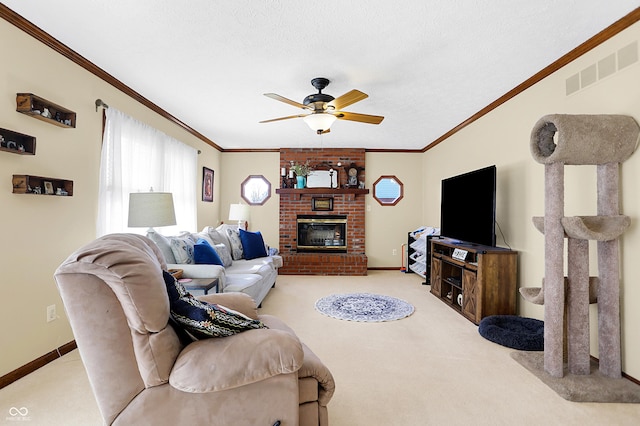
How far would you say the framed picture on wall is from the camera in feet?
18.9

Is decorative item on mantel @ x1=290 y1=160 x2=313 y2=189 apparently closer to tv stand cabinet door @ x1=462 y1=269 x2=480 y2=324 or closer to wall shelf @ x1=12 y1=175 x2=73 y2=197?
tv stand cabinet door @ x1=462 y1=269 x2=480 y2=324

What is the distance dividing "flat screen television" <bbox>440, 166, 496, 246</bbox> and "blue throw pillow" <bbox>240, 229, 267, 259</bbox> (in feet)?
8.82

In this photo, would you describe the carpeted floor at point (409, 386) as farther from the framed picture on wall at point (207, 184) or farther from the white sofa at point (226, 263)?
the framed picture on wall at point (207, 184)

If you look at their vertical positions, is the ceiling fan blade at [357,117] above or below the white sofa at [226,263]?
above

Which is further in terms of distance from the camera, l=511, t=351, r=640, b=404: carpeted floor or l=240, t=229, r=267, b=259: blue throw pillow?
l=240, t=229, r=267, b=259: blue throw pillow

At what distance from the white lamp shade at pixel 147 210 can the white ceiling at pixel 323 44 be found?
1184 millimetres

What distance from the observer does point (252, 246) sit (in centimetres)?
495

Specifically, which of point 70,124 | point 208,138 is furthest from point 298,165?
point 70,124

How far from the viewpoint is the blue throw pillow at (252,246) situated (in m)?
4.91

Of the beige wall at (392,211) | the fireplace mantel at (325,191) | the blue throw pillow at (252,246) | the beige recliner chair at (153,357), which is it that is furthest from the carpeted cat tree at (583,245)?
the beige wall at (392,211)

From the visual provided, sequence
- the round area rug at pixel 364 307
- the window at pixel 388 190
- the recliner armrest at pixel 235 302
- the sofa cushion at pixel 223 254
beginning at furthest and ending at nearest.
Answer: the window at pixel 388 190, the sofa cushion at pixel 223 254, the round area rug at pixel 364 307, the recliner armrest at pixel 235 302

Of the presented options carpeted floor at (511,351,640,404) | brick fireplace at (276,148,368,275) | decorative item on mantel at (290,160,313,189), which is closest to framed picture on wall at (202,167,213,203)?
brick fireplace at (276,148,368,275)

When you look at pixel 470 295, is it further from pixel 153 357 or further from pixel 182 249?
pixel 153 357
